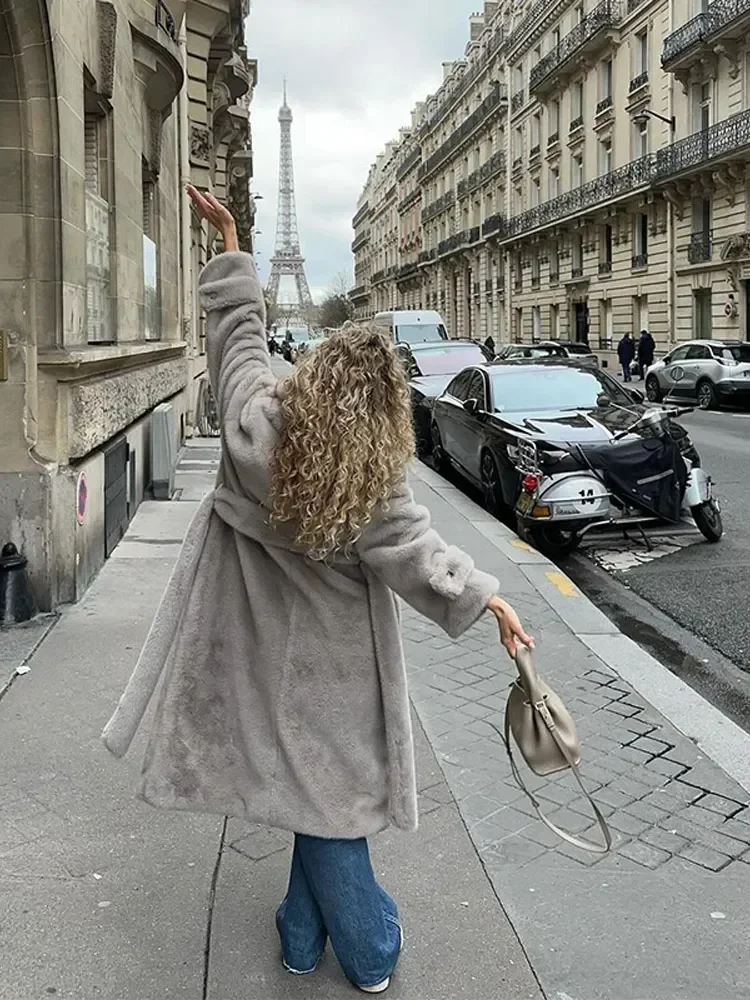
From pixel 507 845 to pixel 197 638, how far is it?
61.4 inches

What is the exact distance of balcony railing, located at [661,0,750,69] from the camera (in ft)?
111

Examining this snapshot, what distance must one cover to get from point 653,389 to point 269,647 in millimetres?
26782

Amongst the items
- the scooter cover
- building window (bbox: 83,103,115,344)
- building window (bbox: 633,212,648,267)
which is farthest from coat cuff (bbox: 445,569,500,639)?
building window (bbox: 633,212,648,267)

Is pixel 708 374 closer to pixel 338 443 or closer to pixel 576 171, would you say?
pixel 338 443

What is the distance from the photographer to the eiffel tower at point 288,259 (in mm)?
158375

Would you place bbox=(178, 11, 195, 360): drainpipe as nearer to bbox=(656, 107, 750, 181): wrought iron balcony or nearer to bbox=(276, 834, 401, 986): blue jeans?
bbox=(276, 834, 401, 986): blue jeans

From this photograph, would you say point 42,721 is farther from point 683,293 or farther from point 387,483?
point 683,293

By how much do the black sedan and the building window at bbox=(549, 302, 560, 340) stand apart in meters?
44.6

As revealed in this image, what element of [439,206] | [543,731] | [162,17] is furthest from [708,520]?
[439,206]

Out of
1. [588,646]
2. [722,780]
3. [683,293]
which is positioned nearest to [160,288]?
[588,646]

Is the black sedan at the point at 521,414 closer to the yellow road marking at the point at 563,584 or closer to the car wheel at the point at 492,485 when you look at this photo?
the car wheel at the point at 492,485

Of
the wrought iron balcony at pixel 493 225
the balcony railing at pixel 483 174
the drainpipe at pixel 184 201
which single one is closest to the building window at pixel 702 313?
the drainpipe at pixel 184 201

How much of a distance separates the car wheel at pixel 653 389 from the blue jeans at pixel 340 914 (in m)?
26.1

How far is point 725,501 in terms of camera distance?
37.7ft
